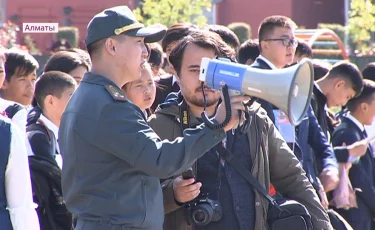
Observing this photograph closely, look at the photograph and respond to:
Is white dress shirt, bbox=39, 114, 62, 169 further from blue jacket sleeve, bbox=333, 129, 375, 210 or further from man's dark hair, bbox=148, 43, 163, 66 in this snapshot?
blue jacket sleeve, bbox=333, 129, 375, 210

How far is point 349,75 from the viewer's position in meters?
7.02

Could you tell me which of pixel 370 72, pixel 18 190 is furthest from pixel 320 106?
pixel 18 190

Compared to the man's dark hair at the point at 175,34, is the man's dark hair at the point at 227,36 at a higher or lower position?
lower

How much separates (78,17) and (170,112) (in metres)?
3.52

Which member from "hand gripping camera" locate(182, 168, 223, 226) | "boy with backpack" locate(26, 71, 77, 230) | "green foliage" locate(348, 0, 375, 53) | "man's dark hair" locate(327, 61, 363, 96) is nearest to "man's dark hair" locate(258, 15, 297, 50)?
"man's dark hair" locate(327, 61, 363, 96)

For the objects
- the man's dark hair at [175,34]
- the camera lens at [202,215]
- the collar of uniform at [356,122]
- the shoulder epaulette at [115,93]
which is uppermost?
→ the shoulder epaulette at [115,93]

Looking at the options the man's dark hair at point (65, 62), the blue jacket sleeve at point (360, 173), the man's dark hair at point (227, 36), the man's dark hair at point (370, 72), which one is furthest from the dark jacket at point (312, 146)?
the man's dark hair at point (370, 72)

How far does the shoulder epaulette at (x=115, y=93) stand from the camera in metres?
3.33

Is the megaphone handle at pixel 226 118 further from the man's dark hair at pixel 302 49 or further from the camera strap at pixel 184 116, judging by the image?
the man's dark hair at pixel 302 49

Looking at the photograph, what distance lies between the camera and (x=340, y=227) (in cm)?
524

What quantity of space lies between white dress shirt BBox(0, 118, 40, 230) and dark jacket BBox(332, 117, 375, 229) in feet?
12.1

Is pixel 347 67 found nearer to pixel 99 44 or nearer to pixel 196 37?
pixel 196 37

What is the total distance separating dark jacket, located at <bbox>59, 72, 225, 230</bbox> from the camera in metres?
3.24

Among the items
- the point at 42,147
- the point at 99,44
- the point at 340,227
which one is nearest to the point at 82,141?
the point at 99,44
